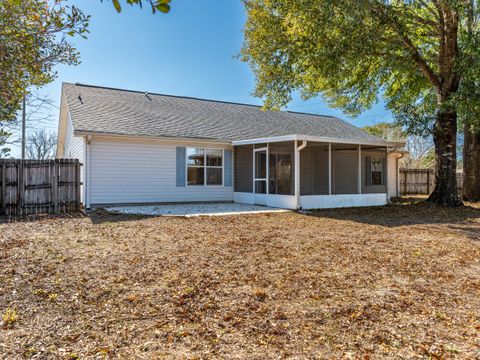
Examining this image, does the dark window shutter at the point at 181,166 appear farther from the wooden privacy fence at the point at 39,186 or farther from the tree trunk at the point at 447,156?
the tree trunk at the point at 447,156

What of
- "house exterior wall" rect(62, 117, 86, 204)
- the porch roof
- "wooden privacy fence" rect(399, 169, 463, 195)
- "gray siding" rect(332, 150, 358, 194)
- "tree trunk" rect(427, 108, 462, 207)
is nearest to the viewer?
the porch roof

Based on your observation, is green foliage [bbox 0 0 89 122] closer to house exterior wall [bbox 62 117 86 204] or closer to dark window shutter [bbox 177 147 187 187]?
house exterior wall [bbox 62 117 86 204]

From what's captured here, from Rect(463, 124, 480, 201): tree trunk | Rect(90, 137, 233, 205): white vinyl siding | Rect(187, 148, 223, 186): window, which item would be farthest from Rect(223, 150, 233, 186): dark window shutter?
Rect(463, 124, 480, 201): tree trunk

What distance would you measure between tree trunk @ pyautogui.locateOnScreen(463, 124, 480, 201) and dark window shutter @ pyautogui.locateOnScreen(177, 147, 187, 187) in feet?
37.4

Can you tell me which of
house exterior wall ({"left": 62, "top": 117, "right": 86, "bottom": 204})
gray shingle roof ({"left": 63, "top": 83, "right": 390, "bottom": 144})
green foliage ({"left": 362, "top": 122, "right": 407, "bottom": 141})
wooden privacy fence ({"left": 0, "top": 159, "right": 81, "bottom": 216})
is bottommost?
wooden privacy fence ({"left": 0, "top": 159, "right": 81, "bottom": 216})

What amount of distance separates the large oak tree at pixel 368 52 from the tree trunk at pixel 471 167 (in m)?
2.49

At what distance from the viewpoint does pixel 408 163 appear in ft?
94.6

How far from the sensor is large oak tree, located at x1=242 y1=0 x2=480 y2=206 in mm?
9906

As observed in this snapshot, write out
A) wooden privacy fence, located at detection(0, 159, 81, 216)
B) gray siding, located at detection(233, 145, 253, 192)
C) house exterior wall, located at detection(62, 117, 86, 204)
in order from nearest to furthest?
wooden privacy fence, located at detection(0, 159, 81, 216) < house exterior wall, located at detection(62, 117, 86, 204) < gray siding, located at detection(233, 145, 253, 192)

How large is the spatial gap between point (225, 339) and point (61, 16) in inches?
132

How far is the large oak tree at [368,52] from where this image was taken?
9.91 metres

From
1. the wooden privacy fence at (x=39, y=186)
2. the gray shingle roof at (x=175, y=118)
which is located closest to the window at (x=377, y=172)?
the gray shingle roof at (x=175, y=118)

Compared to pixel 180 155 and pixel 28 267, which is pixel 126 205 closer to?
pixel 180 155

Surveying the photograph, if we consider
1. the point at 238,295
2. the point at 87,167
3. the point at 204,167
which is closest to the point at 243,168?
the point at 204,167
